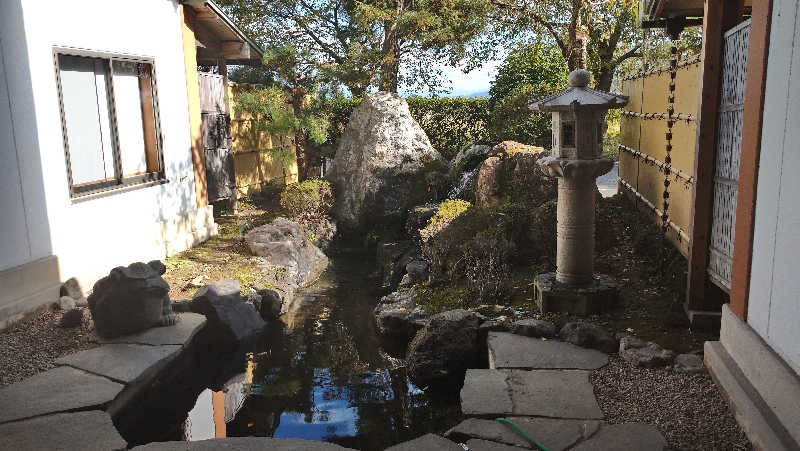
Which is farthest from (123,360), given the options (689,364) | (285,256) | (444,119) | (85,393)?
(444,119)

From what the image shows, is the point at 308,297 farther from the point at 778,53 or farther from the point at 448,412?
the point at 778,53

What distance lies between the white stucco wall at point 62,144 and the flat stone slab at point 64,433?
9.36 feet

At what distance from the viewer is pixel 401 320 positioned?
7309 millimetres

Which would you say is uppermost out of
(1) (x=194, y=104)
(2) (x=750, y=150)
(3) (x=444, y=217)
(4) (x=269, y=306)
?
(1) (x=194, y=104)

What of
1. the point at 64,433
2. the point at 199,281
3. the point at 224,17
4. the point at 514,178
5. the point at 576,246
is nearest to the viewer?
the point at 64,433

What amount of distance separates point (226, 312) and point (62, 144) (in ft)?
9.03

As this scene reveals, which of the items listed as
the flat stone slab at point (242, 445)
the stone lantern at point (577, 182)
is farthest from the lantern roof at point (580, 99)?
the flat stone slab at point (242, 445)

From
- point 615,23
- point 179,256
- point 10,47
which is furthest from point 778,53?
point 615,23

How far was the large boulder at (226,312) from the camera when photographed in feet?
23.2

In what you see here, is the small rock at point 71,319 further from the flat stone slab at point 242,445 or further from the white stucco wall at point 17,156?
the flat stone slab at point 242,445

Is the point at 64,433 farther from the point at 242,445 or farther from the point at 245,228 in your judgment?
the point at 245,228

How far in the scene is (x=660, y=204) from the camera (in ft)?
27.0

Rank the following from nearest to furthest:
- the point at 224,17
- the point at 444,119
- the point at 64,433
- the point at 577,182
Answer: the point at 64,433 < the point at 577,182 < the point at 224,17 < the point at 444,119

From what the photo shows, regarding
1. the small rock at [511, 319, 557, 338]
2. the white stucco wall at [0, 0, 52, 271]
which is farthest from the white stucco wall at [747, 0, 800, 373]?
the white stucco wall at [0, 0, 52, 271]
